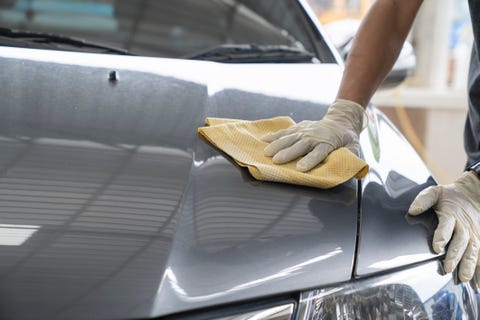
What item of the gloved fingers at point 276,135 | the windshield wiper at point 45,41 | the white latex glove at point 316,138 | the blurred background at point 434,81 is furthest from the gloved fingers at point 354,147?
the blurred background at point 434,81

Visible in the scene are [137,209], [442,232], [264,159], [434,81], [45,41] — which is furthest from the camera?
[434,81]

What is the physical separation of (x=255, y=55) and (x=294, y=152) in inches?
22.1

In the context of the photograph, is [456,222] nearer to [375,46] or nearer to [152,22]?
[375,46]

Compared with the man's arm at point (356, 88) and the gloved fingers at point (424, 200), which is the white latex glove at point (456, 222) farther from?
the man's arm at point (356, 88)

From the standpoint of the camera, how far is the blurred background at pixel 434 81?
477 centimetres

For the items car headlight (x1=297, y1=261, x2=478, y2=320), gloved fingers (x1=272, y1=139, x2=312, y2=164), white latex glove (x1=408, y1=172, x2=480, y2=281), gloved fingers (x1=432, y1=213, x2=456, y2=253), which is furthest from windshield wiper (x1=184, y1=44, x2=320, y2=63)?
car headlight (x1=297, y1=261, x2=478, y2=320)

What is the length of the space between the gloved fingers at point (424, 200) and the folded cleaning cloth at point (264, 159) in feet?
0.33

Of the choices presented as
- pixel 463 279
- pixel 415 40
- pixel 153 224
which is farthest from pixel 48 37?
pixel 415 40

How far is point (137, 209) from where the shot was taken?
1.09m

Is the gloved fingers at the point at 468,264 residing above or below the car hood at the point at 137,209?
below

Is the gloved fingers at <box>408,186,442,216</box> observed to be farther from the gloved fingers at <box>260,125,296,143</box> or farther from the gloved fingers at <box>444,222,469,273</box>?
the gloved fingers at <box>260,125,296,143</box>

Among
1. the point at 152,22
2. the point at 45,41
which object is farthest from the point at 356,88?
the point at 152,22

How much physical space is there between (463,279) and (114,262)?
0.57 meters

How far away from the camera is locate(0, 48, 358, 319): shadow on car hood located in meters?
0.96
